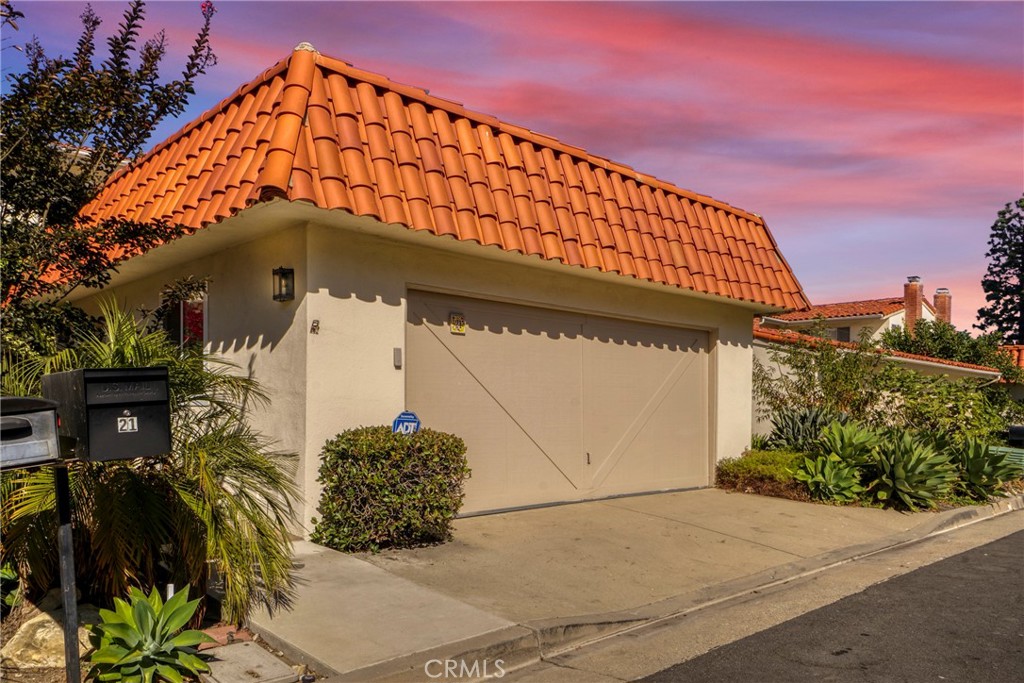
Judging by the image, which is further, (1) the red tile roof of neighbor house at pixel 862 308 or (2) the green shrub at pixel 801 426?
(1) the red tile roof of neighbor house at pixel 862 308

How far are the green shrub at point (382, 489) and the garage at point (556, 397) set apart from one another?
133 centimetres

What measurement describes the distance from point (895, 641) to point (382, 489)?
4.04 meters

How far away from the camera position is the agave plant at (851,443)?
11.0 metres

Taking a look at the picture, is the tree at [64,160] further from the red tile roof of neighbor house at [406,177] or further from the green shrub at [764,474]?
the green shrub at [764,474]

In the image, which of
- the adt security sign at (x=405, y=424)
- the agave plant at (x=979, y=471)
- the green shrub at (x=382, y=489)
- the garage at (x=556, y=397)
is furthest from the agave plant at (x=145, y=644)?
the agave plant at (x=979, y=471)

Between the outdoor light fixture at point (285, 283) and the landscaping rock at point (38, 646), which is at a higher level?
the outdoor light fixture at point (285, 283)

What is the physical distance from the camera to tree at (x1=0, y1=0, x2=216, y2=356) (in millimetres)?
6418

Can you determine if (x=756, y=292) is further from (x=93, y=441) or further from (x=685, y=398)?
(x=93, y=441)

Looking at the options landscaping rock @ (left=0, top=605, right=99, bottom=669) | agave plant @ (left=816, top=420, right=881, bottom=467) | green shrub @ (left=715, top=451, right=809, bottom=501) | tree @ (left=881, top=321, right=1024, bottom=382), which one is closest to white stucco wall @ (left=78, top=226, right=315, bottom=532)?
landscaping rock @ (left=0, top=605, right=99, bottom=669)

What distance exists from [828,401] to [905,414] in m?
1.27

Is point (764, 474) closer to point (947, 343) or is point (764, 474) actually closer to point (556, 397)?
point (556, 397)

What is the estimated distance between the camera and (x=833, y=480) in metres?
10.8

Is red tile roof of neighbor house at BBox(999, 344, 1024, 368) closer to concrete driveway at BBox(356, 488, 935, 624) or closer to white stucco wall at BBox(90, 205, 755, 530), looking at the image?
concrete driveway at BBox(356, 488, 935, 624)

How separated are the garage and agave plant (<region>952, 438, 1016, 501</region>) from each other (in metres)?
3.73
